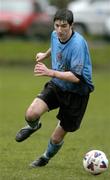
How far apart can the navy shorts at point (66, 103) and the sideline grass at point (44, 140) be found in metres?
0.69

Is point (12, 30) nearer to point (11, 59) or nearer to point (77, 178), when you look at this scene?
point (11, 59)

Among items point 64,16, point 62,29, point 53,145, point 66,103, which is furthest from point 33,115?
point 64,16

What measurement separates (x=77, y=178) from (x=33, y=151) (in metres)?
2.61

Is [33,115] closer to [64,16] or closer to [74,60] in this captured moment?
[74,60]

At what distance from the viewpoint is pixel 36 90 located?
83.4ft

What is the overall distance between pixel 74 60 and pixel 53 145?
1.42 m

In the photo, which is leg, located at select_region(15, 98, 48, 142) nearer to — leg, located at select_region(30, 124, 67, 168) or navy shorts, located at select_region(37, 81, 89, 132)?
navy shorts, located at select_region(37, 81, 89, 132)

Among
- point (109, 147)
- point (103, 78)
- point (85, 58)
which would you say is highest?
point (85, 58)

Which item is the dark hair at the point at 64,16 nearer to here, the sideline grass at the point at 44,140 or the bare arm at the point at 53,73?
the bare arm at the point at 53,73

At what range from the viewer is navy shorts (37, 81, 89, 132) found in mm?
10648

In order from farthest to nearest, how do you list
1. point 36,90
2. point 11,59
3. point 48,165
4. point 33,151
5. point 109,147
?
point 11,59 < point 36,90 < point 109,147 < point 33,151 < point 48,165

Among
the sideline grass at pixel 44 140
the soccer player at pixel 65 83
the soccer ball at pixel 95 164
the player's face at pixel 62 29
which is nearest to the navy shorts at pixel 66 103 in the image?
the soccer player at pixel 65 83

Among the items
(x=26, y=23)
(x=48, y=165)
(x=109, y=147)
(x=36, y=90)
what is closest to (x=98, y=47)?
(x=26, y=23)

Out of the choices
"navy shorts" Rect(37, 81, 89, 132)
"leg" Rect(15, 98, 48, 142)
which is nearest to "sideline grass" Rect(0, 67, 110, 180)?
"leg" Rect(15, 98, 48, 142)
